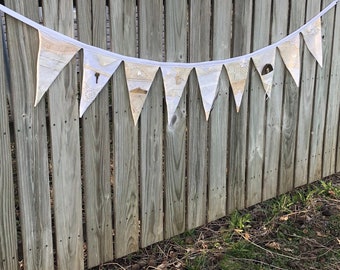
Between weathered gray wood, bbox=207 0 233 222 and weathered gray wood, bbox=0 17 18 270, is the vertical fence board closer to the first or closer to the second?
weathered gray wood, bbox=207 0 233 222

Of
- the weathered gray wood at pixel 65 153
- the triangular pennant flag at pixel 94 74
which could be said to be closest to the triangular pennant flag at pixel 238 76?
the triangular pennant flag at pixel 94 74

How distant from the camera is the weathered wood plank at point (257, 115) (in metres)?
3.39

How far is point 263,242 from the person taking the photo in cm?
344

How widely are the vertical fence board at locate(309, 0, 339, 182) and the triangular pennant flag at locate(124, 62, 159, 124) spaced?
1.55 meters

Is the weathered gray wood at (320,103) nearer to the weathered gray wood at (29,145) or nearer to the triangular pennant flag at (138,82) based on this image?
the triangular pennant flag at (138,82)

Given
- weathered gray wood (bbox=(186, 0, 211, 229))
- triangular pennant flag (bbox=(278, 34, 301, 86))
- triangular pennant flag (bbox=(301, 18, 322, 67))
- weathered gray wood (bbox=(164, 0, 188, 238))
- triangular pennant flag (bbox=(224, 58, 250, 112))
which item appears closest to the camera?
weathered gray wood (bbox=(164, 0, 188, 238))

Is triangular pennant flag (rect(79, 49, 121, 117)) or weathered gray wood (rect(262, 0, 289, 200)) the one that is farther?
weathered gray wood (rect(262, 0, 289, 200))

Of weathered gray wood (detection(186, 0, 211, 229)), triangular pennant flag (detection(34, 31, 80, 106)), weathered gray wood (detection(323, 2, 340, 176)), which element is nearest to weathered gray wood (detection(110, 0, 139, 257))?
triangular pennant flag (detection(34, 31, 80, 106))

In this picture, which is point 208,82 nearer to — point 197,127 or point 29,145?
point 197,127

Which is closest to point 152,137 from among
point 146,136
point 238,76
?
point 146,136

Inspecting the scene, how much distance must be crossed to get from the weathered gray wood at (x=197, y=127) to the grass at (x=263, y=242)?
7.2 inches

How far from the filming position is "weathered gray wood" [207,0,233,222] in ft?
10.4

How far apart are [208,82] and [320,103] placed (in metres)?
1.22

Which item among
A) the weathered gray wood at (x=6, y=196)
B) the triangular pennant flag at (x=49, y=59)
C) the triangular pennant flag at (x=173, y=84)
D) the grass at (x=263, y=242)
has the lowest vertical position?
the grass at (x=263, y=242)
